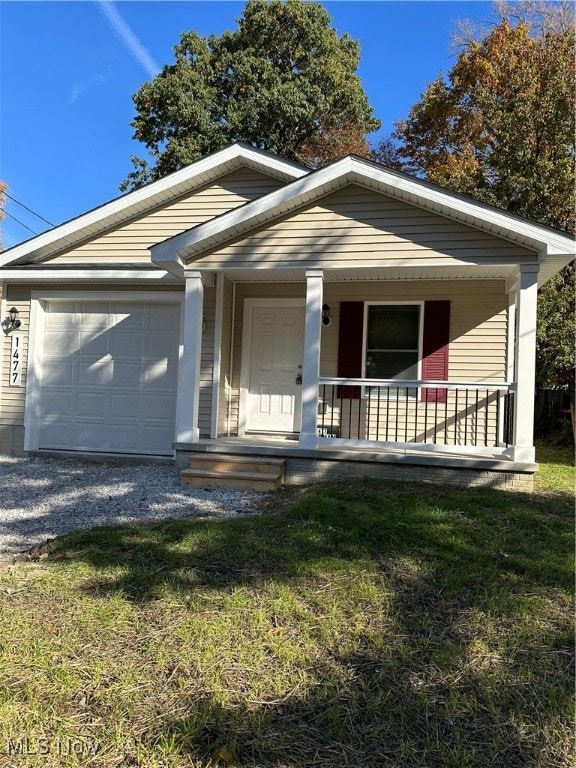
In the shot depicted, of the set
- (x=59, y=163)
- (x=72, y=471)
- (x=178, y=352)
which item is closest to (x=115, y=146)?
(x=59, y=163)

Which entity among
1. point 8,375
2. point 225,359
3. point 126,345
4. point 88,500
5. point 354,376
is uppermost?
point 126,345

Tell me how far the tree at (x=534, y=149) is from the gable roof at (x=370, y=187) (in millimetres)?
4834

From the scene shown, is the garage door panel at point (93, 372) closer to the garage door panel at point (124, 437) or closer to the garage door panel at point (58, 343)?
the garage door panel at point (58, 343)

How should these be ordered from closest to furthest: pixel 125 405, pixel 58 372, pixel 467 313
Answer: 1. pixel 467 313
2. pixel 125 405
3. pixel 58 372

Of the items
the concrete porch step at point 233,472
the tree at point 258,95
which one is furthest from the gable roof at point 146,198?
the tree at point 258,95

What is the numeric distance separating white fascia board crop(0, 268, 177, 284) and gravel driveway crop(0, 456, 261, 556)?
2824 mm

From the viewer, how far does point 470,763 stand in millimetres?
1813

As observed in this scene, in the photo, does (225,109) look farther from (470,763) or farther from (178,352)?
(470,763)

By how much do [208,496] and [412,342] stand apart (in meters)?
3.86

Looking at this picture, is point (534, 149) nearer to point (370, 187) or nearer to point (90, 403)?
point (370, 187)

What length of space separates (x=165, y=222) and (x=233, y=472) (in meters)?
4.29

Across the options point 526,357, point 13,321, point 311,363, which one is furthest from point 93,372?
point 526,357

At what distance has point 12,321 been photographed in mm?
8188

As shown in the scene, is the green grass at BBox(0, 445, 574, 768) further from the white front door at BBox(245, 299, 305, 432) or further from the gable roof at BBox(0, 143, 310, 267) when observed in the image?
the gable roof at BBox(0, 143, 310, 267)
